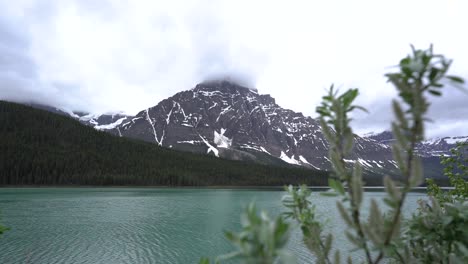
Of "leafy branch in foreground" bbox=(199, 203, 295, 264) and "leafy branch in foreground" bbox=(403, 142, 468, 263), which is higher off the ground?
"leafy branch in foreground" bbox=(199, 203, 295, 264)

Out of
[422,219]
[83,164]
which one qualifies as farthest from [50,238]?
[83,164]

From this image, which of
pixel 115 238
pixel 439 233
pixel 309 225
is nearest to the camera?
pixel 309 225

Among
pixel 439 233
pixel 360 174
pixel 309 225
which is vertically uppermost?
pixel 360 174

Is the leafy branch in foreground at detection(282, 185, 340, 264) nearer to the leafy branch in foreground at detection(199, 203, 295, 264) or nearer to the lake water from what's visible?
the leafy branch in foreground at detection(199, 203, 295, 264)

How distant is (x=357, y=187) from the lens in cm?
165

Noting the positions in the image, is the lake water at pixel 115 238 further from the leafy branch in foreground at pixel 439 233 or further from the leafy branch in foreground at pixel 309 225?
the leafy branch in foreground at pixel 309 225

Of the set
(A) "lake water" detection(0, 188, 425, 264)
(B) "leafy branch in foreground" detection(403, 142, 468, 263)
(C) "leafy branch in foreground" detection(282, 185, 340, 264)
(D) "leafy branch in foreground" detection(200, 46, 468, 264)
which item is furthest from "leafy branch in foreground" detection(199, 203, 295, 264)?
(A) "lake water" detection(0, 188, 425, 264)

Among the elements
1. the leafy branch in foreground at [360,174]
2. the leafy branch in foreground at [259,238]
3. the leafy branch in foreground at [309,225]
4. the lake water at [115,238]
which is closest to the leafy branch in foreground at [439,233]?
the leafy branch in foreground at [309,225]

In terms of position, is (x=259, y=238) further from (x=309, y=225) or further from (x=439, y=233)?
(x=439, y=233)

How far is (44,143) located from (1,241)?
7633 inches

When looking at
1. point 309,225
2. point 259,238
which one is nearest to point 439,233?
point 309,225

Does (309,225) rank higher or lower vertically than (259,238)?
lower

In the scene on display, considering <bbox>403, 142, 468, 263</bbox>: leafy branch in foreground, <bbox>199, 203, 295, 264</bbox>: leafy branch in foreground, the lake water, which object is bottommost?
the lake water

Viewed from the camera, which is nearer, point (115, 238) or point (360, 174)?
point (360, 174)
